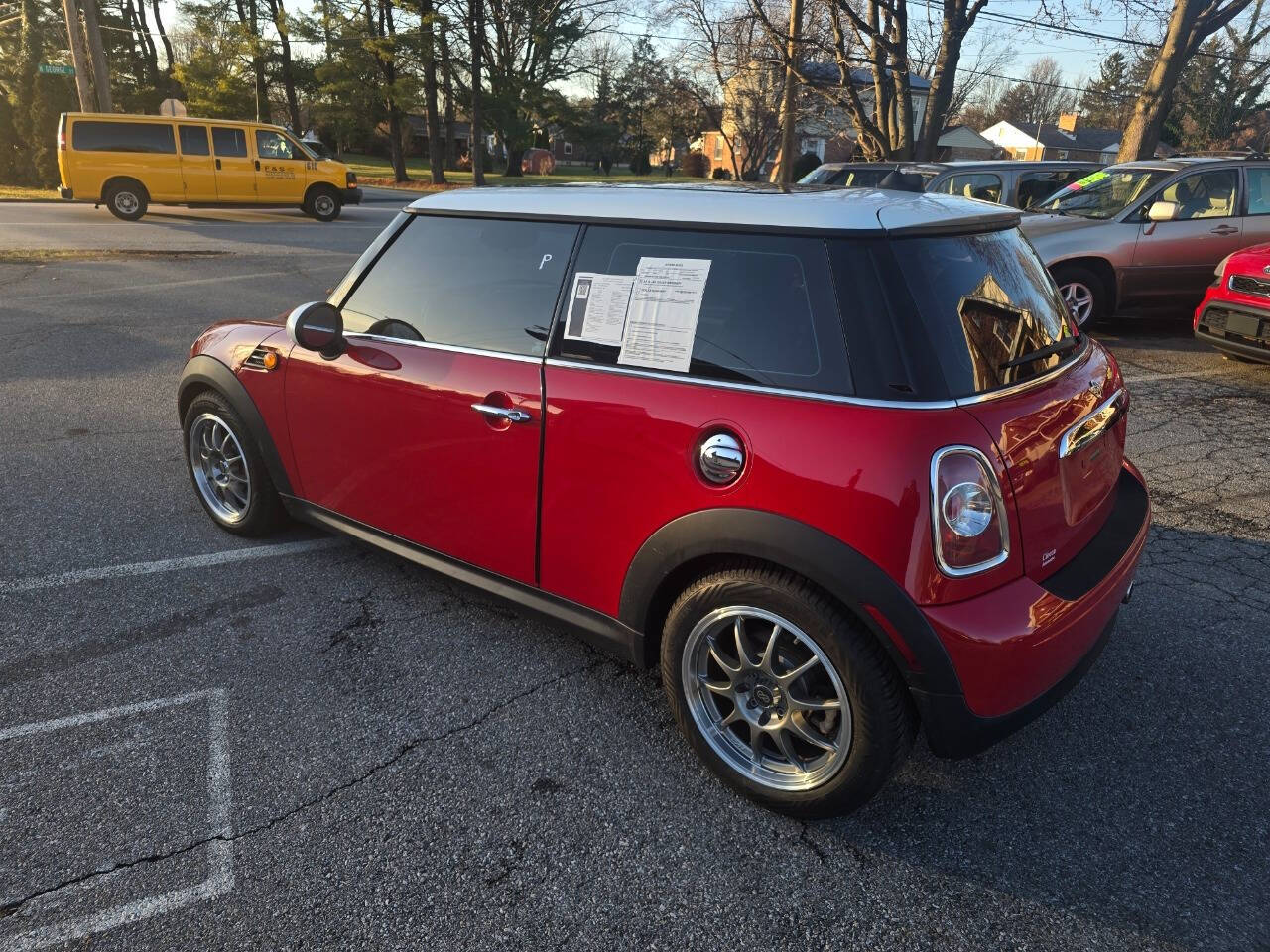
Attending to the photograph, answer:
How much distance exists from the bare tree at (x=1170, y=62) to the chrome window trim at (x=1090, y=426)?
45.6 feet

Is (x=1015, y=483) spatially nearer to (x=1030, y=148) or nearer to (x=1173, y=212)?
(x=1173, y=212)

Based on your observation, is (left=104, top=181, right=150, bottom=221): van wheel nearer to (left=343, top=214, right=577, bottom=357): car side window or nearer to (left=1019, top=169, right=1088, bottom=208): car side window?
(left=1019, top=169, right=1088, bottom=208): car side window

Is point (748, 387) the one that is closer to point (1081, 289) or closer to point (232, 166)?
point (1081, 289)

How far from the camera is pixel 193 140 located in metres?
17.3

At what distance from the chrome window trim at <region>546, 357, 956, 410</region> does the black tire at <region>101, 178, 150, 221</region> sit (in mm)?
18332

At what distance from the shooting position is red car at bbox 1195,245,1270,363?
6.41 metres

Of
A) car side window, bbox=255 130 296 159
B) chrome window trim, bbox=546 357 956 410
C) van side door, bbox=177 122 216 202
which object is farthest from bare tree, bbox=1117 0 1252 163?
van side door, bbox=177 122 216 202

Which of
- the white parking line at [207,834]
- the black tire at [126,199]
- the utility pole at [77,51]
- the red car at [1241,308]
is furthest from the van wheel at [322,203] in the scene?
the white parking line at [207,834]

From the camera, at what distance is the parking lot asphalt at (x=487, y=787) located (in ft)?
6.46

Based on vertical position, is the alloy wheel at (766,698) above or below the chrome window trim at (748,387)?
below

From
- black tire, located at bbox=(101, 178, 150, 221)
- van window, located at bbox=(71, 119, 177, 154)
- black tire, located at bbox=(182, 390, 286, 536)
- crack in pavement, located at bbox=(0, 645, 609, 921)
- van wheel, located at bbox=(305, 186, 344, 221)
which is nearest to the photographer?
crack in pavement, located at bbox=(0, 645, 609, 921)

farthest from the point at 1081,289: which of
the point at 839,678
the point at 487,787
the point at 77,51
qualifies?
the point at 77,51

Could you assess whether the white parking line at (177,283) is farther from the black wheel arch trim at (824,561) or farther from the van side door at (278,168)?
the black wheel arch trim at (824,561)

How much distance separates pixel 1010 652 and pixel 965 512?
351 millimetres
